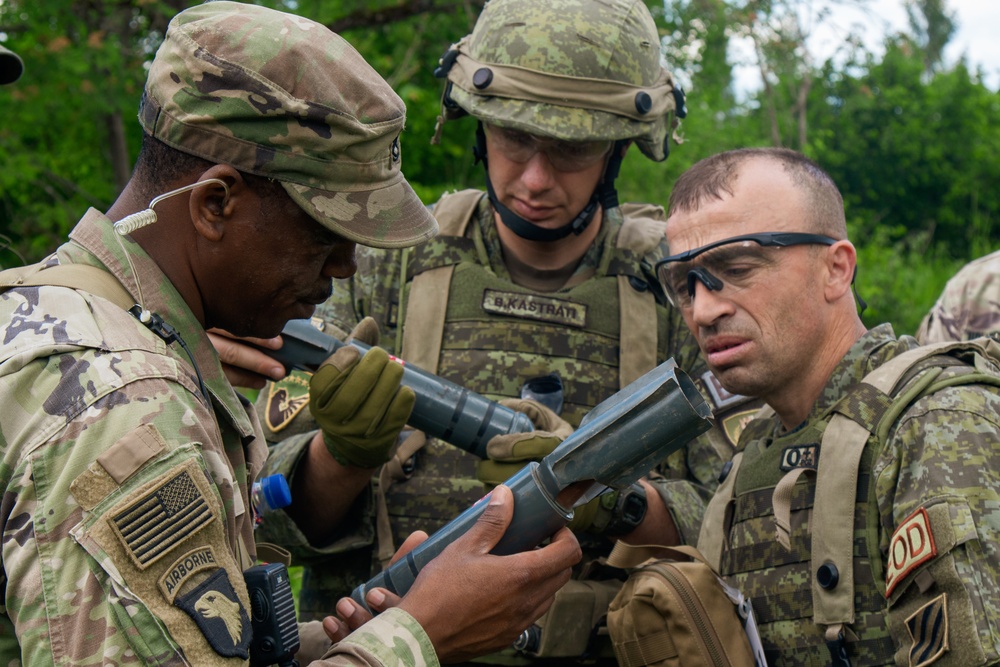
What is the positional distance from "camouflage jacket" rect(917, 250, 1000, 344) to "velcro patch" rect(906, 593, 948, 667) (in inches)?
106

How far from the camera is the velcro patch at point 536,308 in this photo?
4.06m

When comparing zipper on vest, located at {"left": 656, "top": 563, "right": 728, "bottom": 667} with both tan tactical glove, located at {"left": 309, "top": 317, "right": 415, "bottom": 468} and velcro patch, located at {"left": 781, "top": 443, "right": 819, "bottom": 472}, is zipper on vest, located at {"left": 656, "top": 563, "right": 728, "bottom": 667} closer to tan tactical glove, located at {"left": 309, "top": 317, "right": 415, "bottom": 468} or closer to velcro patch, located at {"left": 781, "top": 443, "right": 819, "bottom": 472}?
velcro patch, located at {"left": 781, "top": 443, "right": 819, "bottom": 472}

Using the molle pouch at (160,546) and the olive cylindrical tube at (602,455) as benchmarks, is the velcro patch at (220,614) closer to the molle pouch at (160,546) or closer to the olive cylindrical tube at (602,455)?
the molle pouch at (160,546)

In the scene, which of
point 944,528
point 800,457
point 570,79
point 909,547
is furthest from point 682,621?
point 570,79

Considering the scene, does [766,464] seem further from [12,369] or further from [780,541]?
[12,369]

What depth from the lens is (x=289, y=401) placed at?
4.06 metres

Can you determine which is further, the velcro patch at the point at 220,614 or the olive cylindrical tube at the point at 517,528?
the olive cylindrical tube at the point at 517,528

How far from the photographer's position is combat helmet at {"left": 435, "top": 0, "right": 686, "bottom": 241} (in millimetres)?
3945

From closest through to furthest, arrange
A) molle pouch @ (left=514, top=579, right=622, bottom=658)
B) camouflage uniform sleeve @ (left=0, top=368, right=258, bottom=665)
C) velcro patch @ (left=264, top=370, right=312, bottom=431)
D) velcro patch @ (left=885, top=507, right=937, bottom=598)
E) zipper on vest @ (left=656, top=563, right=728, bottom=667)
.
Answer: camouflage uniform sleeve @ (left=0, top=368, right=258, bottom=665) → velcro patch @ (left=885, top=507, right=937, bottom=598) → zipper on vest @ (left=656, top=563, right=728, bottom=667) → molle pouch @ (left=514, top=579, right=622, bottom=658) → velcro patch @ (left=264, top=370, right=312, bottom=431)

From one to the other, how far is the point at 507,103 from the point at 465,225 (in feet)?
1.67

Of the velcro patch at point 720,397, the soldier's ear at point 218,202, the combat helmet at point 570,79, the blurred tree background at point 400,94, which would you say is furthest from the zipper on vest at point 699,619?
the blurred tree background at point 400,94

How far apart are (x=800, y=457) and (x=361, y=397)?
4.26ft

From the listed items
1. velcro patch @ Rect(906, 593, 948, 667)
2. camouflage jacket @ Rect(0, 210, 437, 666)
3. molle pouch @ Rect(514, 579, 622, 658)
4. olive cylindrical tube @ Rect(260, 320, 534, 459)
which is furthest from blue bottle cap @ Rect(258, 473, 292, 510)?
velcro patch @ Rect(906, 593, 948, 667)

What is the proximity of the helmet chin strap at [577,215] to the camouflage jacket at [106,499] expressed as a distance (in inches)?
78.8
